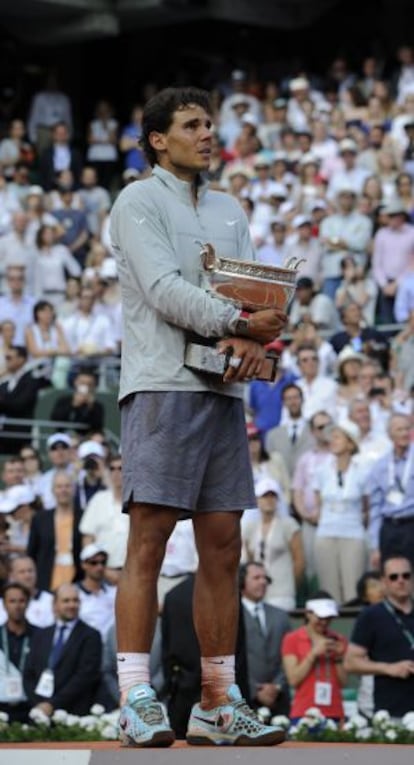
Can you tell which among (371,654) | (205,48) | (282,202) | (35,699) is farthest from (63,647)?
(205,48)

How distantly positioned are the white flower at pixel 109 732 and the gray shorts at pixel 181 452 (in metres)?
3.90

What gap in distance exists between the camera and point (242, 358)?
6531mm

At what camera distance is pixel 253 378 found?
656 cm

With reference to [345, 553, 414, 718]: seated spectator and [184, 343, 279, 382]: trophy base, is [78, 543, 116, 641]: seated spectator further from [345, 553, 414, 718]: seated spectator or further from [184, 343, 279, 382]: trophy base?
[184, 343, 279, 382]: trophy base

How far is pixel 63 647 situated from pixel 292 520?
99.9 inches

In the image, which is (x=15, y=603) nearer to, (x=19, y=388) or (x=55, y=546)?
(x=55, y=546)

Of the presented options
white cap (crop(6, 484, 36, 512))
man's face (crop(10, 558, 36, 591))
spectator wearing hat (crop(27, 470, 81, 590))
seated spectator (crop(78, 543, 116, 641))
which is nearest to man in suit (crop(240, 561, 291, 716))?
seated spectator (crop(78, 543, 116, 641))

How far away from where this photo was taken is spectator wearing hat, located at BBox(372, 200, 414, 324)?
18.7 m

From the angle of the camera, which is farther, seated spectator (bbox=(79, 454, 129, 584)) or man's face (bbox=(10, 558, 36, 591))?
seated spectator (bbox=(79, 454, 129, 584))

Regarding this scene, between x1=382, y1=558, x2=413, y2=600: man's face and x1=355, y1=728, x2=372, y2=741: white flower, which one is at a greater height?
x1=382, y1=558, x2=413, y2=600: man's face

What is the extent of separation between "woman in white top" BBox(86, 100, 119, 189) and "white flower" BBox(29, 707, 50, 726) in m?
14.2

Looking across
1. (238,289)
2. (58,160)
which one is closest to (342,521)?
(238,289)

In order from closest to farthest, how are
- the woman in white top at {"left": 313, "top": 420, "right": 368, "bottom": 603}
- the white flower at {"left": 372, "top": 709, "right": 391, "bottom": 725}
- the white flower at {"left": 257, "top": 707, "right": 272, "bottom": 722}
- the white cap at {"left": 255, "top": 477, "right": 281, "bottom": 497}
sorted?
the white flower at {"left": 372, "top": 709, "right": 391, "bottom": 725} < the white flower at {"left": 257, "top": 707, "right": 272, "bottom": 722} < the woman in white top at {"left": 313, "top": 420, "right": 368, "bottom": 603} < the white cap at {"left": 255, "top": 477, "right": 281, "bottom": 497}

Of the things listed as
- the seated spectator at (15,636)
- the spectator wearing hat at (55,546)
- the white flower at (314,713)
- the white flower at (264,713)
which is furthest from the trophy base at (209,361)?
the spectator wearing hat at (55,546)
